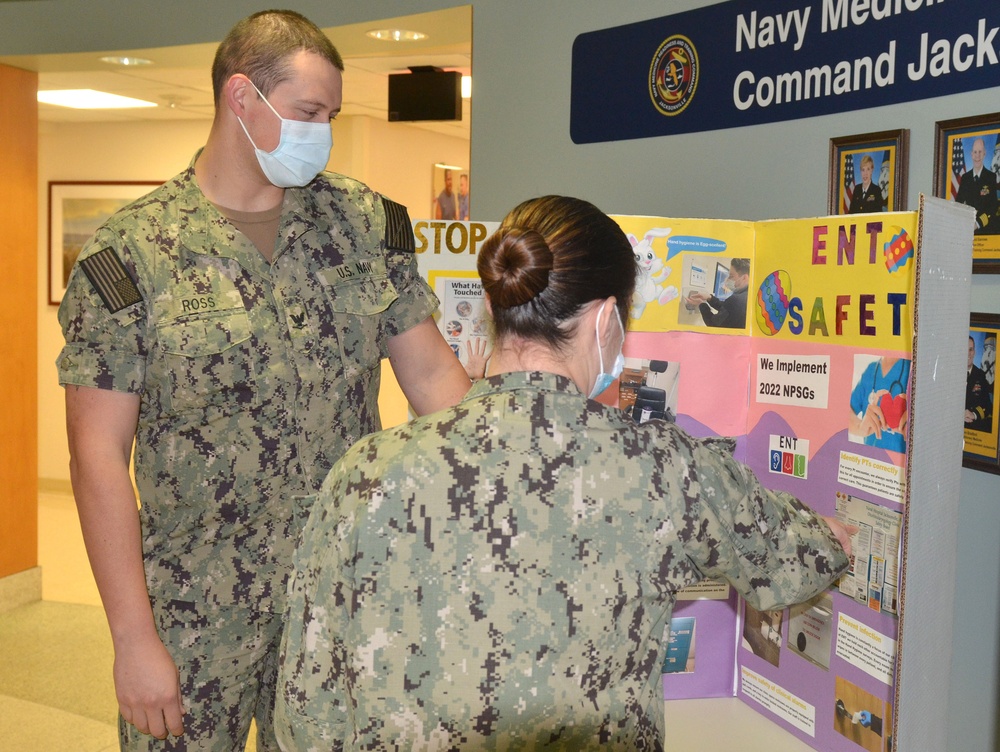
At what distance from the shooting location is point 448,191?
25.9 feet

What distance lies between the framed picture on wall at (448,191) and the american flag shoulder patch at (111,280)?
6.18 metres

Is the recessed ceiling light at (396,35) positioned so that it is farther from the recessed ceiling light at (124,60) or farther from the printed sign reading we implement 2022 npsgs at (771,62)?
the recessed ceiling light at (124,60)

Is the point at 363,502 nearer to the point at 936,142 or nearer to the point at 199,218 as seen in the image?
the point at 199,218

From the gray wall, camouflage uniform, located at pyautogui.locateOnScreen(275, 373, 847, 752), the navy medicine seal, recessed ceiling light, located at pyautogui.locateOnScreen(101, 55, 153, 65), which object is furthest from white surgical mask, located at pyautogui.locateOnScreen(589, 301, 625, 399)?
recessed ceiling light, located at pyautogui.locateOnScreen(101, 55, 153, 65)

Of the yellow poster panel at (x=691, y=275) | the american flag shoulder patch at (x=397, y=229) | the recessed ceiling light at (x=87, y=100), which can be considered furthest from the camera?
the recessed ceiling light at (x=87, y=100)

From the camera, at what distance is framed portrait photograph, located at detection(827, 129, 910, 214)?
6.75 feet

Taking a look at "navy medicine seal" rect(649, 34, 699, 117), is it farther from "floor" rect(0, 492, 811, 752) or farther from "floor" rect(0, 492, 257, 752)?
"floor" rect(0, 492, 257, 752)

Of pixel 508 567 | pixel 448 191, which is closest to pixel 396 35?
pixel 508 567

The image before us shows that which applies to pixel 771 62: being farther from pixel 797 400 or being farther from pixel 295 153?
pixel 295 153

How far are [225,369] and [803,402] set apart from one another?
1.07 m

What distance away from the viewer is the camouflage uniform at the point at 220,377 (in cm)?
155

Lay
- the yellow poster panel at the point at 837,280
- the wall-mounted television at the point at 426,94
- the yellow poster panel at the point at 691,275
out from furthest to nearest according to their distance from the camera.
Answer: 1. the wall-mounted television at the point at 426,94
2. the yellow poster panel at the point at 691,275
3. the yellow poster panel at the point at 837,280

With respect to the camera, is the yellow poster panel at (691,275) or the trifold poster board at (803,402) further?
the yellow poster panel at (691,275)

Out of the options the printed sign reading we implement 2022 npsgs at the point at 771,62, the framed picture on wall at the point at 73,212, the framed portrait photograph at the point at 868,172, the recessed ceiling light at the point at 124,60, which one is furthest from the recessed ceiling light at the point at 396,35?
the framed picture on wall at the point at 73,212
